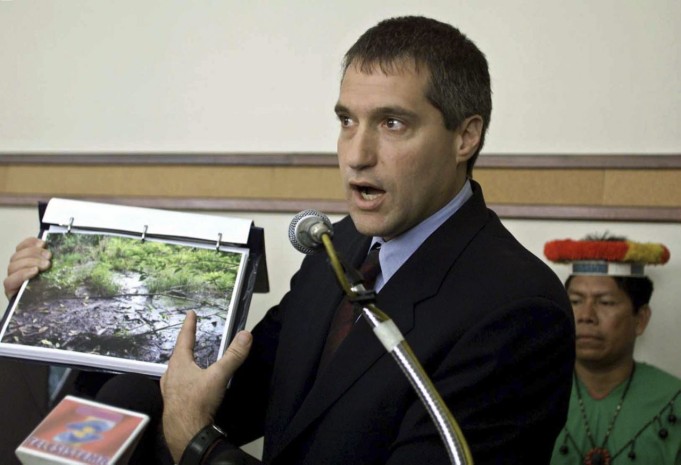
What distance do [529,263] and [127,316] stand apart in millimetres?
756

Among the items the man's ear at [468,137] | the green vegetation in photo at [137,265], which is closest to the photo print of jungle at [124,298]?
the green vegetation in photo at [137,265]

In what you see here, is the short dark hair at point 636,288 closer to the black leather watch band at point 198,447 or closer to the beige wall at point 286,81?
the beige wall at point 286,81

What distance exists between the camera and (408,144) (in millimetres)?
1607

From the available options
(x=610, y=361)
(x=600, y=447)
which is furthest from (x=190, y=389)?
(x=610, y=361)

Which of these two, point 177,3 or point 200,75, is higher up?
point 177,3

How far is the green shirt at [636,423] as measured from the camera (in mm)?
2422

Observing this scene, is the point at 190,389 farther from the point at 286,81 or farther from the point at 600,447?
the point at 286,81

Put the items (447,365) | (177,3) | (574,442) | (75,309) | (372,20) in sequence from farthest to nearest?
(177,3)
(372,20)
(574,442)
(75,309)
(447,365)

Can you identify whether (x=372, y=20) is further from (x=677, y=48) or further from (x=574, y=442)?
(x=574, y=442)

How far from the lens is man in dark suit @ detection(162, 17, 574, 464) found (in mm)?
1422

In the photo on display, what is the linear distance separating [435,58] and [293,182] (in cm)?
145

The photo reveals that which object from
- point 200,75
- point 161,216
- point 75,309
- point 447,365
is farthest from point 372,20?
point 447,365

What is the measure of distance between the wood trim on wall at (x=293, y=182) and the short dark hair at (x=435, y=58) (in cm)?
112

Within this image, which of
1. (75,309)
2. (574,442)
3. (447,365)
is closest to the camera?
(447,365)
